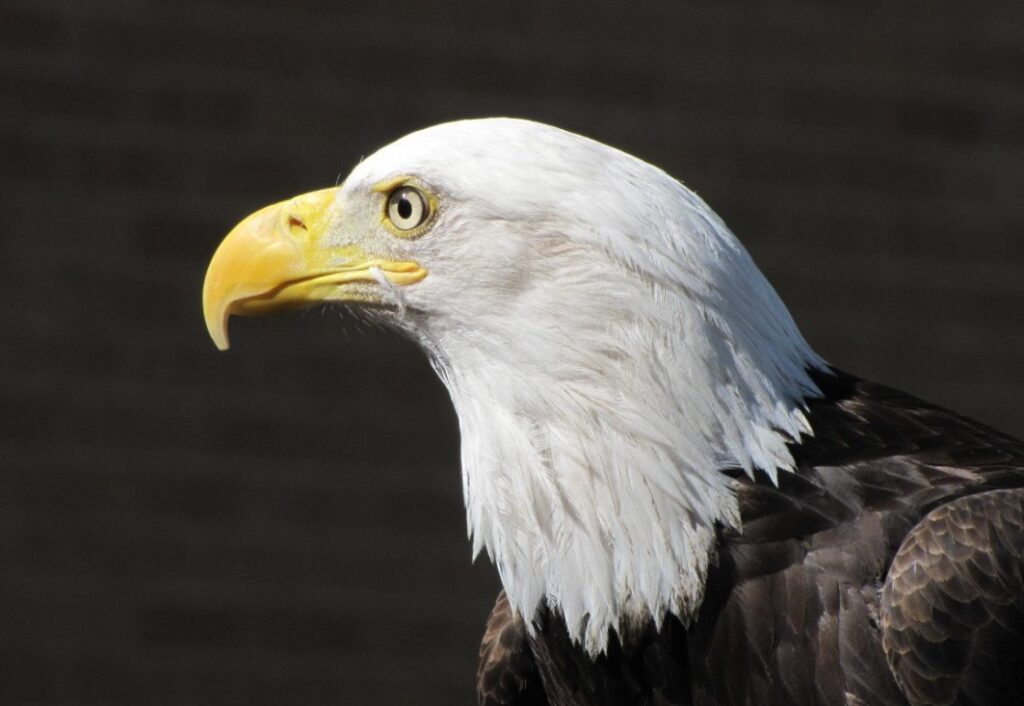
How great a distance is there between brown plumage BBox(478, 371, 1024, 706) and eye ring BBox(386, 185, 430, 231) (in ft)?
2.53

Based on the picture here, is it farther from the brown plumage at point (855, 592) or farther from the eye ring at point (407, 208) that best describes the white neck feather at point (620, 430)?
the eye ring at point (407, 208)

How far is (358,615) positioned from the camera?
254 inches

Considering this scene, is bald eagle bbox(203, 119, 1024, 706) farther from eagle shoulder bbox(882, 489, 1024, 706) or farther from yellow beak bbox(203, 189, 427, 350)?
yellow beak bbox(203, 189, 427, 350)

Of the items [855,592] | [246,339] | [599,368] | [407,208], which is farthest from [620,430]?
[246,339]

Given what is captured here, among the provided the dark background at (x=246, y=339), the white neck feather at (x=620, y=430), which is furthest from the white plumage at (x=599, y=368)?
the dark background at (x=246, y=339)

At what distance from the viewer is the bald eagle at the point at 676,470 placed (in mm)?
3109

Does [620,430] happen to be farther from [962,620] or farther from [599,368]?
[962,620]

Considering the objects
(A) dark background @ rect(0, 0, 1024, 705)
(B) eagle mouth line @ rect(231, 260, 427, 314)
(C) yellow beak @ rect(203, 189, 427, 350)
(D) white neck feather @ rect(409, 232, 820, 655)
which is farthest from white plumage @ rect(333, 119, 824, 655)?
(A) dark background @ rect(0, 0, 1024, 705)

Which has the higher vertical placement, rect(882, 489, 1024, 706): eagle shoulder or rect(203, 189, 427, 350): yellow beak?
rect(203, 189, 427, 350): yellow beak

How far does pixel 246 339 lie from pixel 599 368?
136 inches

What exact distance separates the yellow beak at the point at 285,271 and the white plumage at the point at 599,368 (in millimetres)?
231

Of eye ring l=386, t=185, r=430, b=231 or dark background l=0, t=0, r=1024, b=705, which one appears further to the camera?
dark background l=0, t=0, r=1024, b=705

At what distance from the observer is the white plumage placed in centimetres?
319

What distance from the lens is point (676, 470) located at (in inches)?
126
